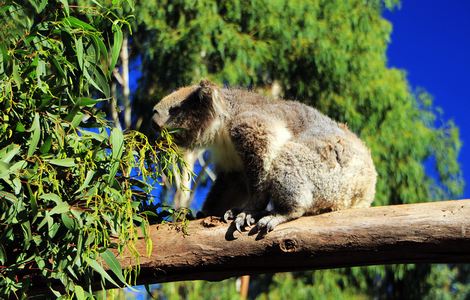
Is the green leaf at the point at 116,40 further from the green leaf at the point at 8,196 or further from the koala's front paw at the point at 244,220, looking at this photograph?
the koala's front paw at the point at 244,220

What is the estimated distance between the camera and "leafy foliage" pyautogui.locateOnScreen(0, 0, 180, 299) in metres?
3.40

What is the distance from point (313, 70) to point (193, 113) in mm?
8468

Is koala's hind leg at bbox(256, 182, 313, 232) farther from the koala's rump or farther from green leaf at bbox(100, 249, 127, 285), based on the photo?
green leaf at bbox(100, 249, 127, 285)

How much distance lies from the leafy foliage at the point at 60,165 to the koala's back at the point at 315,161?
1.12m

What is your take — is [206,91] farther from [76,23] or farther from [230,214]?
[76,23]

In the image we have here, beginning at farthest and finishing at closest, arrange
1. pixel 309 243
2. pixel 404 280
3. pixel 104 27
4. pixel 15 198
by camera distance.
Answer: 1. pixel 404 280
2. pixel 104 27
3. pixel 309 243
4. pixel 15 198

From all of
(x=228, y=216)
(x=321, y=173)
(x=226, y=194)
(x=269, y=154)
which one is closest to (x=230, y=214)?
(x=228, y=216)

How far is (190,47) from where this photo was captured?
43.0 ft

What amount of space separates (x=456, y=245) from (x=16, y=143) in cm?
214

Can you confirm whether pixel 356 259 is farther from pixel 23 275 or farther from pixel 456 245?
pixel 23 275

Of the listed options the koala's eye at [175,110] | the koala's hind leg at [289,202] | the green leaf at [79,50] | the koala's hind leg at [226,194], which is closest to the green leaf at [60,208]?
the green leaf at [79,50]

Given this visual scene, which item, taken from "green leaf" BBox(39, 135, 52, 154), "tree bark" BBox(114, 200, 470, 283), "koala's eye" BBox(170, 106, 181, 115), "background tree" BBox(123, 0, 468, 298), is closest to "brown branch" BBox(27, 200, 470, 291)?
"tree bark" BBox(114, 200, 470, 283)

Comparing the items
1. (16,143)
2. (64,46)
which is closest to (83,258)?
(16,143)

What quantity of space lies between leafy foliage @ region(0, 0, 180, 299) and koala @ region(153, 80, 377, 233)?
0.88 metres
